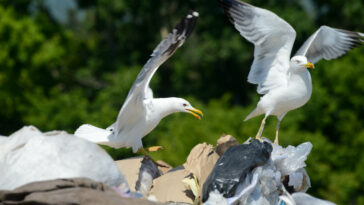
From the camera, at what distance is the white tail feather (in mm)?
5227

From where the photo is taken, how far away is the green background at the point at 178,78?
14578 millimetres

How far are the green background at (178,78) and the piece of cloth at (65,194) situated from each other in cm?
920

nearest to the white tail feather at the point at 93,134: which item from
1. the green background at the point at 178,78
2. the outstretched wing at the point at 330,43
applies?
the outstretched wing at the point at 330,43

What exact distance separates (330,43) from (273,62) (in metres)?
0.84

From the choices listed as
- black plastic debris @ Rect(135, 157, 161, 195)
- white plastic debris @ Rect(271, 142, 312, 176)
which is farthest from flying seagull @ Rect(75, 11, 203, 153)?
white plastic debris @ Rect(271, 142, 312, 176)

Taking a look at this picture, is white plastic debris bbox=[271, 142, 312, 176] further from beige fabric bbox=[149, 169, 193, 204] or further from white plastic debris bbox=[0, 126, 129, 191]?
white plastic debris bbox=[0, 126, 129, 191]

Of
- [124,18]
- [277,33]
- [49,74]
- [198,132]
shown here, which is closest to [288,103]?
[277,33]

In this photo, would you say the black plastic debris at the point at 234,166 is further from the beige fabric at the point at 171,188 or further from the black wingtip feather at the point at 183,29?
the black wingtip feather at the point at 183,29

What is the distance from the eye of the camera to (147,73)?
4.88m

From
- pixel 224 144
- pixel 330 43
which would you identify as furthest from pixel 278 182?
pixel 330 43

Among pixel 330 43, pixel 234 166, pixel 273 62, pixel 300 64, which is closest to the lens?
pixel 234 166

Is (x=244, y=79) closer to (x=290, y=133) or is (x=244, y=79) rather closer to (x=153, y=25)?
(x=153, y=25)

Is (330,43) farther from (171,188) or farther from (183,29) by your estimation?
(171,188)

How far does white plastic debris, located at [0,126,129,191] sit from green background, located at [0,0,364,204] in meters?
8.87
